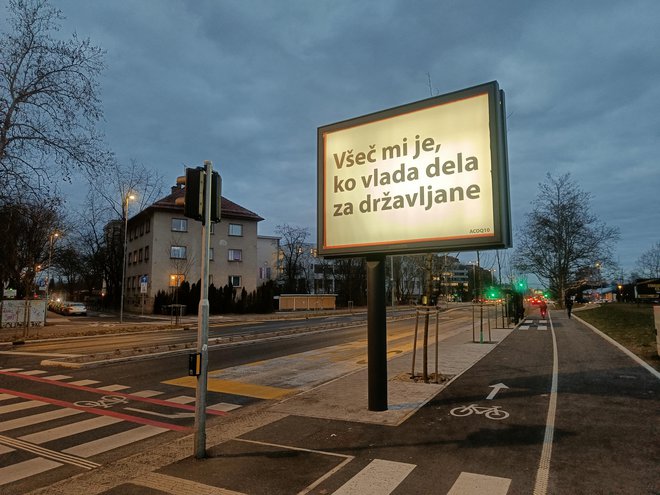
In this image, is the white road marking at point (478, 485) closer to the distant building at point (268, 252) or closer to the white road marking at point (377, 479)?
the white road marking at point (377, 479)

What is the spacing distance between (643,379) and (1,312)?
105 feet

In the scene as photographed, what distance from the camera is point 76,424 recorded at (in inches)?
265

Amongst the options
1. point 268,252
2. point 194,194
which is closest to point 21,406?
point 194,194

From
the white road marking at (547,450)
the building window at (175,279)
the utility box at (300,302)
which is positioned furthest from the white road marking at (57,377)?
the utility box at (300,302)

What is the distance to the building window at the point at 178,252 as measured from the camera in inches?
1842

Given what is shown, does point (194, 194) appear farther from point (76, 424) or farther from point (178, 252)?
point (178, 252)

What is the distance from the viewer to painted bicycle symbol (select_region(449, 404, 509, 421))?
6.82 meters

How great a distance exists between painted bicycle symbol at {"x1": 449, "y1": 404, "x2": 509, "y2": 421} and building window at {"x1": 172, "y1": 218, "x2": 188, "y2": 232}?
146ft

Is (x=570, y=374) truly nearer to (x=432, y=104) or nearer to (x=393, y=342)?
(x=432, y=104)

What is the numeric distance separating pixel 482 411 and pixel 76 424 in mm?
6374

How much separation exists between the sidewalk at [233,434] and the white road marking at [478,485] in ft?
5.16

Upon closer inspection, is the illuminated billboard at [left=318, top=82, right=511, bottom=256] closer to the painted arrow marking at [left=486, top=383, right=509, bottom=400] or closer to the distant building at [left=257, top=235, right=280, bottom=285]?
the painted arrow marking at [left=486, top=383, right=509, bottom=400]

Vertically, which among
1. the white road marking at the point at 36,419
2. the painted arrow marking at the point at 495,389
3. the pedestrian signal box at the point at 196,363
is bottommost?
the white road marking at the point at 36,419

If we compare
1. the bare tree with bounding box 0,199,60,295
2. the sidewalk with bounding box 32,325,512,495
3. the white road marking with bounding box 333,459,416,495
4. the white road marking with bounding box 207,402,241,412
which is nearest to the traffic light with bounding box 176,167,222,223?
the sidewalk with bounding box 32,325,512,495
